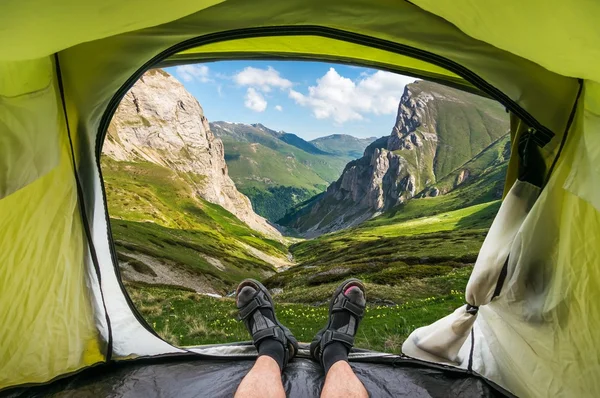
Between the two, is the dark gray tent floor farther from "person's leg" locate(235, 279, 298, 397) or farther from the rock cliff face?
the rock cliff face

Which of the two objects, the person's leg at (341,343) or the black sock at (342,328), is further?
the black sock at (342,328)

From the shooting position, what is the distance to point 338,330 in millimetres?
4137

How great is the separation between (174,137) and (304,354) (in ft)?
523

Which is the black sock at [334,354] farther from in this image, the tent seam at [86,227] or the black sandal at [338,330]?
the tent seam at [86,227]

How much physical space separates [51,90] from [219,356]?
302 cm

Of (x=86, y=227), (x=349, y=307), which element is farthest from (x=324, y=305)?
(x=86, y=227)

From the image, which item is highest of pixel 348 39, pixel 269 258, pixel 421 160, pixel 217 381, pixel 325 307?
pixel 421 160

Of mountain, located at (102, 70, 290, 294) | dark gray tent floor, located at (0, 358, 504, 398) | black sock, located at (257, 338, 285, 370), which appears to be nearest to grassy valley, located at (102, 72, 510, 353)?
mountain, located at (102, 70, 290, 294)

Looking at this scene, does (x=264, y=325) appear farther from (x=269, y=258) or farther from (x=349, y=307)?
(x=269, y=258)

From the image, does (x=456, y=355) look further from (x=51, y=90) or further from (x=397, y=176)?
(x=397, y=176)

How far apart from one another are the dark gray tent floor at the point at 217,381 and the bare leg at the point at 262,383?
1.05 feet

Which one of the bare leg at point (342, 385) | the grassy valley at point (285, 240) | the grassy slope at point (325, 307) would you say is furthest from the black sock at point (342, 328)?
the grassy valley at point (285, 240)

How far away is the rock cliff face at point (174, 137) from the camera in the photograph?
463 feet

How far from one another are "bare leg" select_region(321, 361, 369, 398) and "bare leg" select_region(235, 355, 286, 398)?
365 mm
